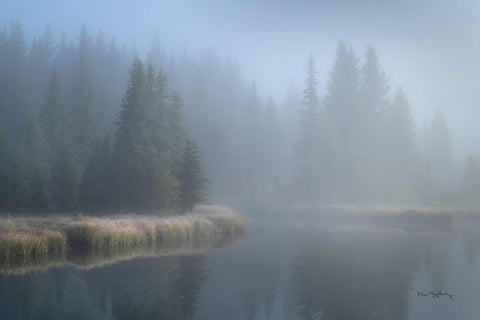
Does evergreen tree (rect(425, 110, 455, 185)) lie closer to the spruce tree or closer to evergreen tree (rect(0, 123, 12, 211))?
the spruce tree

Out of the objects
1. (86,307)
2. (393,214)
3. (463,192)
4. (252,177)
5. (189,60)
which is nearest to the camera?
(86,307)

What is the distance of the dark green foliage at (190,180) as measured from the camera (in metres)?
39.9

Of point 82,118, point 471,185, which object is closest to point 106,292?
point 82,118

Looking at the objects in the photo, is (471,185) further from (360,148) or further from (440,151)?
(360,148)

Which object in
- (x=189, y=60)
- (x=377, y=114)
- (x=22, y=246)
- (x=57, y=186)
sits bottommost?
(x=22, y=246)

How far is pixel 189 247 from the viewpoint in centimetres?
2775

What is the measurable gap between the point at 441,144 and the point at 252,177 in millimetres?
39405

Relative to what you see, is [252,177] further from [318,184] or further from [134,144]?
[134,144]

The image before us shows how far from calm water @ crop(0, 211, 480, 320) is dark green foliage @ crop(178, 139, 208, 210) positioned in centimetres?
1331

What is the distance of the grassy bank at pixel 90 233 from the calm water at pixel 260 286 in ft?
11.5

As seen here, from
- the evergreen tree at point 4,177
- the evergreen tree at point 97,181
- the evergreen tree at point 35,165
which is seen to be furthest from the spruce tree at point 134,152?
the evergreen tree at point 4,177

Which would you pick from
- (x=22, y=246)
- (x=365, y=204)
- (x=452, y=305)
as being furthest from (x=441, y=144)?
(x=22, y=246)
